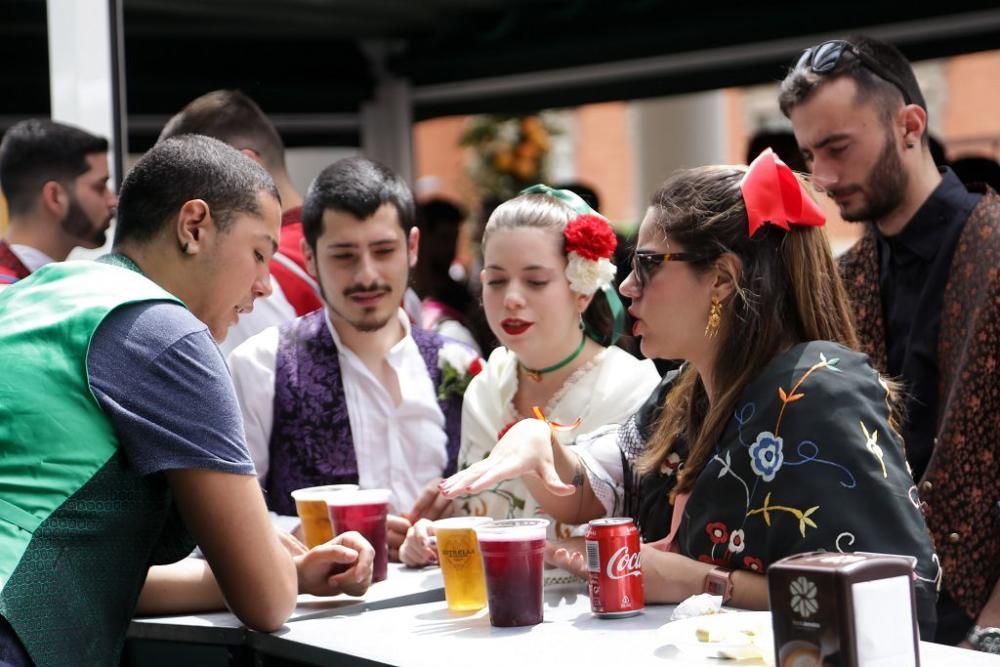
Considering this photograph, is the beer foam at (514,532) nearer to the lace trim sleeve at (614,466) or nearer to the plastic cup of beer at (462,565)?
the plastic cup of beer at (462,565)

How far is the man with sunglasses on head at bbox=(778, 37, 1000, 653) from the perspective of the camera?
3119mm

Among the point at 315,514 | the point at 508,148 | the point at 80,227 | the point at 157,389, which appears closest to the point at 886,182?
the point at 315,514

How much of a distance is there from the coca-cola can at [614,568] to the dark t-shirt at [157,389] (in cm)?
70

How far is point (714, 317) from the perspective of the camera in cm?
255

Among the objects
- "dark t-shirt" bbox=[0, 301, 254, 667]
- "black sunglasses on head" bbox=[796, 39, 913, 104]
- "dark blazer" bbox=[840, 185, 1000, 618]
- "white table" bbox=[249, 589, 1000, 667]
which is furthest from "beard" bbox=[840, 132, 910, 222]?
"dark t-shirt" bbox=[0, 301, 254, 667]

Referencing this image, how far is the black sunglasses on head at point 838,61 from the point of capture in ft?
11.2

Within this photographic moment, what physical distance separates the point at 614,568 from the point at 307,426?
4.36ft

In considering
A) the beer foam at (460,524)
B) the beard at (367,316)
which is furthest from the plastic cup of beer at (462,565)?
the beard at (367,316)

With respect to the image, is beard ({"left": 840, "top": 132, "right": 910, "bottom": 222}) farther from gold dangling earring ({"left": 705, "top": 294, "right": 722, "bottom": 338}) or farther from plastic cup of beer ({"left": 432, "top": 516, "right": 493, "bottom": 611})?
plastic cup of beer ({"left": 432, "top": 516, "right": 493, "bottom": 611})

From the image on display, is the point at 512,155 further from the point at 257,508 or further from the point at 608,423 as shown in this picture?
the point at 257,508

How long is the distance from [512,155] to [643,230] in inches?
395

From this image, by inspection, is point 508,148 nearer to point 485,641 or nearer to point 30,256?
point 30,256

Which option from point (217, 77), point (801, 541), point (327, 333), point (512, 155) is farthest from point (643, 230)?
point (512, 155)

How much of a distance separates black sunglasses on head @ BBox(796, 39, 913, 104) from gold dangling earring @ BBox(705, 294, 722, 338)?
1.18 m
